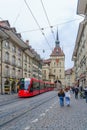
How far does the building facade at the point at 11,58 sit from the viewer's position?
5394 centimetres

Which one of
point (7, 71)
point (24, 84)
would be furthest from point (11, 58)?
point (24, 84)

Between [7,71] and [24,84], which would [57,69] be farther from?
[24,84]

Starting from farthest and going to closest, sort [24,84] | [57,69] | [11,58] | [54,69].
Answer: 1. [54,69]
2. [57,69]
3. [11,58]
4. [24,84]

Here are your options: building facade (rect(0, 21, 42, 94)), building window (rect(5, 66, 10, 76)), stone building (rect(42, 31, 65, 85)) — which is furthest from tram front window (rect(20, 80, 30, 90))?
stone building (rect(42, 31, 65, 85))

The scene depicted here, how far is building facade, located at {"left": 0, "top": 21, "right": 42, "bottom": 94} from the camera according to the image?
53.9m

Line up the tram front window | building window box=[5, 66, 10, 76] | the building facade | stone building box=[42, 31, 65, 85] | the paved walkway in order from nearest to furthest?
the paved walkway < the tram front window < the building facade < building window box=[5, 66, 10, 76] < stone building box=[42, 31, 65, 85]

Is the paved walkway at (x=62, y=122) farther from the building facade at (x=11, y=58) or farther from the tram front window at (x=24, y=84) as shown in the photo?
the building facade at (x=11, y=58)

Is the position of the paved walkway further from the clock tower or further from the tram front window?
the clock tower

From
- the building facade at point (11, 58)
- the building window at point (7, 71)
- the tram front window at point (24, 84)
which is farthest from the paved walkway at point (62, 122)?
the building window at point (7, 71)

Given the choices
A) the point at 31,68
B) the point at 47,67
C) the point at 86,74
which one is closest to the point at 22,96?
the point at 86,74

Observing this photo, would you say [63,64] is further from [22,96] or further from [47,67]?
[22,96]

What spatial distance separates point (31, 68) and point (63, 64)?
2472 inches

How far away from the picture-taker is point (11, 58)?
201 feet

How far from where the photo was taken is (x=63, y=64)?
146 m
